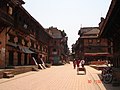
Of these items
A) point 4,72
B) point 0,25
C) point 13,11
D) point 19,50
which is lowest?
point 4,72

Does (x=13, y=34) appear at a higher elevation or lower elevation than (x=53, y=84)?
higher

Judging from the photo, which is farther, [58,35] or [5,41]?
[58,35]

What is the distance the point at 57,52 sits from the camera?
7081cm

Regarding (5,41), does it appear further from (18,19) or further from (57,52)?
(57,52)

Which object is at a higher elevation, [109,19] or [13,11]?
[13,11]

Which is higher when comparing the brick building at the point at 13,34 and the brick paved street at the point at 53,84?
the brick building at the point at 13,34

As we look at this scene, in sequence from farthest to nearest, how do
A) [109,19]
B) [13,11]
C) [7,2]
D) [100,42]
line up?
[100,42] < [13,11] < [7,2] < [109,19]

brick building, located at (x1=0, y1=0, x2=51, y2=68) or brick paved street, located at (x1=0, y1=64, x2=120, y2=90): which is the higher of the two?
brick building, located at (x1=0, y1=0, x2=51, y2=68)

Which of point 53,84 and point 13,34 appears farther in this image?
point 13,34

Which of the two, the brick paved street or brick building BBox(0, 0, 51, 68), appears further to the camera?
brick building BBox(0, 0, 51, 68)

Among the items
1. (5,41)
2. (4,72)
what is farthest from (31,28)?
(4,72)

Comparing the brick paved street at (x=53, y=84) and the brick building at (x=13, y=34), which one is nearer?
the brick paved street at (x=53, y=84)

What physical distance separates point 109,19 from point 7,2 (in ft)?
45.3

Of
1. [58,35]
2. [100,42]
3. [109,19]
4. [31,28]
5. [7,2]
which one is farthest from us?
[58,35]
